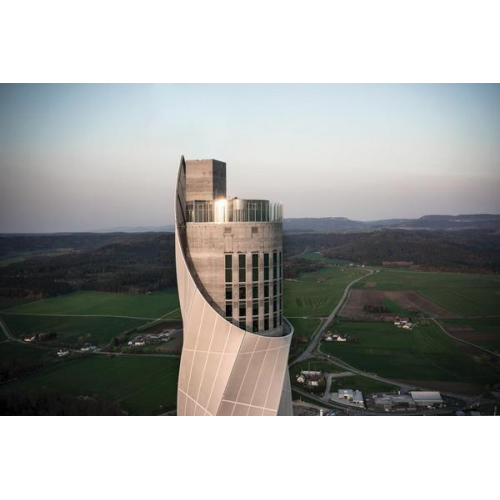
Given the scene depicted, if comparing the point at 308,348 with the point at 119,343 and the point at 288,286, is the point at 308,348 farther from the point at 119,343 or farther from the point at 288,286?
the point at 288,286

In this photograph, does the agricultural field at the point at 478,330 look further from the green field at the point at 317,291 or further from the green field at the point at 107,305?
the green field at the point at 107,305

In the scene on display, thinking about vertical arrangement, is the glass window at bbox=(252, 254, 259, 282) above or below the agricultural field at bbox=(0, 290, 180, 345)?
above

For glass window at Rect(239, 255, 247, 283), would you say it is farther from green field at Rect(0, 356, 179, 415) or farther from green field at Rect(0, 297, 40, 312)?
green field at Rect(0, 297, 40, 312)

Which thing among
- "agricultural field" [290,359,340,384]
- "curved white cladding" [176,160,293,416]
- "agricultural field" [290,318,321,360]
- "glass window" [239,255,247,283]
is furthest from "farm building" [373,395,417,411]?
"glass window" [239,255,247,283]

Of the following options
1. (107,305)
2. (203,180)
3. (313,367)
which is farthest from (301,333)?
(203,180)
